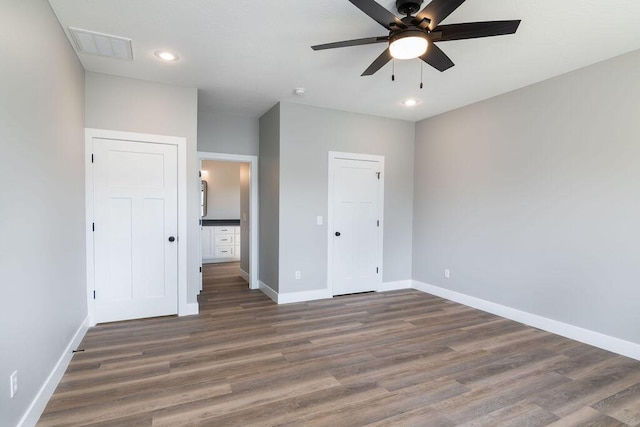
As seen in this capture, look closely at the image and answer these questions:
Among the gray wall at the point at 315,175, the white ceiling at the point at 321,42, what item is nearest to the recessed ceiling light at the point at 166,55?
the white ceiling at the point at 321,42

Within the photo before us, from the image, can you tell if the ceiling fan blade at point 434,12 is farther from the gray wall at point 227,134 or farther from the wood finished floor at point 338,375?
the gray wall at point 227,134

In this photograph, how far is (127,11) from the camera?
239cm

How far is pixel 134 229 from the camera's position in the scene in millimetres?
3703

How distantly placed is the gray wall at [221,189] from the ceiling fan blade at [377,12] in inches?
259

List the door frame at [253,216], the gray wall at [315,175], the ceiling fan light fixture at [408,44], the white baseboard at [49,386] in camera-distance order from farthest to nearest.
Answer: the door frame at [253,216] < the gray wall at [315,175] < the ceiling fan light fixture at [408,44] < the white baseboard at [49,386]

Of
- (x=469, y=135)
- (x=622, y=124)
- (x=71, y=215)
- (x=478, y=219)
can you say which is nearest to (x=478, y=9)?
(x=622, y=124)

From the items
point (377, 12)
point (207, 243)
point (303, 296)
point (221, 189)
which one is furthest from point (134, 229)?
point (221, 189)

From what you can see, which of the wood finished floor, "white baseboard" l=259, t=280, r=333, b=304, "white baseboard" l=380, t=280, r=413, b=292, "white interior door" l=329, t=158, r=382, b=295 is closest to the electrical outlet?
the wood finished floor

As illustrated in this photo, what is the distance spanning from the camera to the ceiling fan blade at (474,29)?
6.61ft

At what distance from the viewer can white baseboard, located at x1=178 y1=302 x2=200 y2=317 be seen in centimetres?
391

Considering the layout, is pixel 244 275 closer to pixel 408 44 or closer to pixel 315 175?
pixel 315 175

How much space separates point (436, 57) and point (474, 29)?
1.17ft

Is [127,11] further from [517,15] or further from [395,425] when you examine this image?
[395,425]

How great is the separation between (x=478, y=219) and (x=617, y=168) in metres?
1.55
